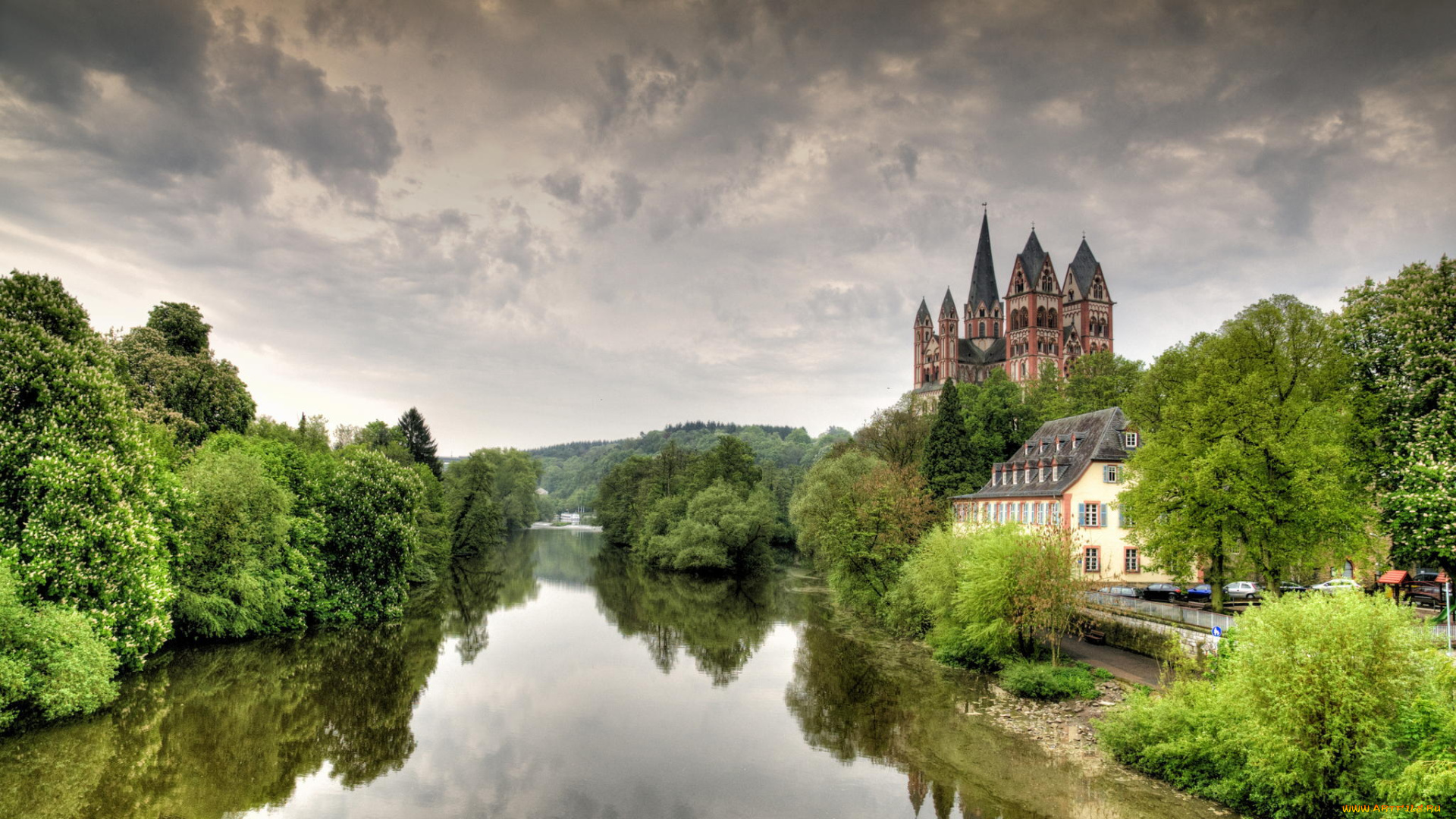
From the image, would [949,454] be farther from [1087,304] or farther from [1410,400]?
[1087,304]

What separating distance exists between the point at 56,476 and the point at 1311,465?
38.0 metres

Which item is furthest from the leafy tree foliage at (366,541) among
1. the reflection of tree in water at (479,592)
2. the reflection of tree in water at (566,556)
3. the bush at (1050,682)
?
the bush at (1050,682)

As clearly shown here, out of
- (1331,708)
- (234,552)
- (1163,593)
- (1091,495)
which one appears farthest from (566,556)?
(1331,708)

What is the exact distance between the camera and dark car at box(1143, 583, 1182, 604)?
1367 inches

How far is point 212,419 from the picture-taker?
141 ft

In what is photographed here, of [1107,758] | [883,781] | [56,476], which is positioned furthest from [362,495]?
[1107,758]

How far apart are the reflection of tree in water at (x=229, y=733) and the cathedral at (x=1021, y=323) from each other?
9262 centimetres

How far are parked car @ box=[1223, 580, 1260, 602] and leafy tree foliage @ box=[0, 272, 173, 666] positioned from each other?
42.2m

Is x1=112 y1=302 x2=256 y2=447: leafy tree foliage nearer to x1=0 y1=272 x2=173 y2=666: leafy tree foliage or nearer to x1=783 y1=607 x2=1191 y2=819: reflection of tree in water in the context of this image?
x1=0 y1=272 x2=173 y2=666: leafy tree foliage

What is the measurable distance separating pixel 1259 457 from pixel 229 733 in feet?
110

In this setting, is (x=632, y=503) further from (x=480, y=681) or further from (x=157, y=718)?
(x=157, y=718)

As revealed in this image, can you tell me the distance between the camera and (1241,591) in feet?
122

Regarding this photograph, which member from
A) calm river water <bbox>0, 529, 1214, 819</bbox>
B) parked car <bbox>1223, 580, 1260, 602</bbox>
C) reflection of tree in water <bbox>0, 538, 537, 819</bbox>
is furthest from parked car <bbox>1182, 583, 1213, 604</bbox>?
reflection of tree in water <bbox>0, 538, 537, 819</bbox>

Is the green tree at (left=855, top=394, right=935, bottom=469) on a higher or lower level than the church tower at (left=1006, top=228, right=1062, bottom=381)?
lower
